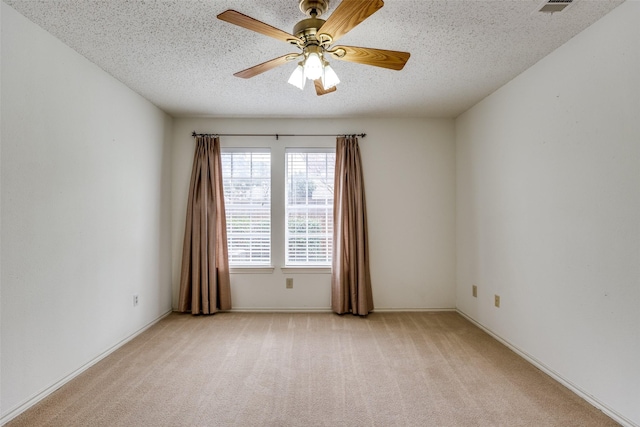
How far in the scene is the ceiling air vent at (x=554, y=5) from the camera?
175cm

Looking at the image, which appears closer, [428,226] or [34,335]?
[34,335]

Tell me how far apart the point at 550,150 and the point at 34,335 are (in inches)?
149

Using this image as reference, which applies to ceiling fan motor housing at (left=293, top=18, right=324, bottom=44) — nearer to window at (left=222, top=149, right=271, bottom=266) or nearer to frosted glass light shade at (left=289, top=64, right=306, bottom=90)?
frosted glass light shade at (left=289, top=64, right=306, bottom=90)

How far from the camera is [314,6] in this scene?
168 centimetres

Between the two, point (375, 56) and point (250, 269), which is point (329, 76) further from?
point (250, 269)

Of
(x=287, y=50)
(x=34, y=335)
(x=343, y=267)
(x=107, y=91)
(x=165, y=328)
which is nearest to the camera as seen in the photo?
(x=34, y=335)

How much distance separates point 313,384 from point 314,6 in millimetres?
2387

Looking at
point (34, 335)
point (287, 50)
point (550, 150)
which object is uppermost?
point (287, 50)

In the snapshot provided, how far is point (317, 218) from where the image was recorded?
3.96 metres

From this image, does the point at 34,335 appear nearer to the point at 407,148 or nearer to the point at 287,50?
the point at 287,50

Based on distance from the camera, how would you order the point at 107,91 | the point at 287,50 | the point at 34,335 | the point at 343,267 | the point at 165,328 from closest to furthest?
the point at 34,335 < the point at 287,50 < the point at 107,91 < the point at 165,328 < the point at 343,267

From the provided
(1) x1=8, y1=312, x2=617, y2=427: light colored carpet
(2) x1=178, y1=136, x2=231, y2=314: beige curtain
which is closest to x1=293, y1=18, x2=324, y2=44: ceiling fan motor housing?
(1) x1=8, y1=312, x2=617, y2=427: light colored carpet

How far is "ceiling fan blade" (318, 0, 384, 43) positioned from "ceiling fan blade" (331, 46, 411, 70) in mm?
153

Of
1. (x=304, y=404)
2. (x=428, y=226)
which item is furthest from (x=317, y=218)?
(x=304, y=404)
